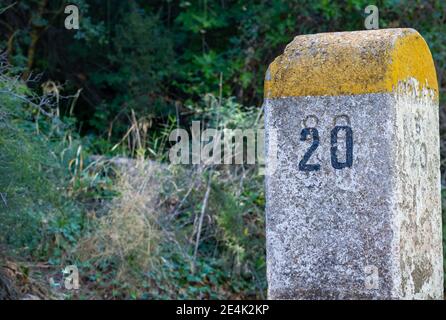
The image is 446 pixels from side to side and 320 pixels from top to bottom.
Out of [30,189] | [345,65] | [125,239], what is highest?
[345,65]

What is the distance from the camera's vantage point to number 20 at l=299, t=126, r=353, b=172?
3.71 meters

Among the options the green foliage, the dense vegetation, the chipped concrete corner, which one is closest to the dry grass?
the dense vegetation

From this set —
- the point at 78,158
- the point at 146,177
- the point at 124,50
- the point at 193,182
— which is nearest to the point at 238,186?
the point at 193,182

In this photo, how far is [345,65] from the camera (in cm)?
379

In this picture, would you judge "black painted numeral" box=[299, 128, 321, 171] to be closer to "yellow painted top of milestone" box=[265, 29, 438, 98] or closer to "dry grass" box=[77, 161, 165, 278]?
"yellow painted top of milestone" box=[265, 29, 438, 98]

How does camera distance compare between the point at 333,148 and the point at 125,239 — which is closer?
the point at 333,148

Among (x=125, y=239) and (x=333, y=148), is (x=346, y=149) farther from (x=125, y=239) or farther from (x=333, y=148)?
(x=125, y=239)

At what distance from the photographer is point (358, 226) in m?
3.71

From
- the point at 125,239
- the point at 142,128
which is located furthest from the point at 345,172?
the point at 142,128

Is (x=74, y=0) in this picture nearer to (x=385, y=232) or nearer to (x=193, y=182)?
(x=193, y=182)

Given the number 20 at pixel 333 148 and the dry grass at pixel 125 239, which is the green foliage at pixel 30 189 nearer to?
the dry grass at pixel 125 239

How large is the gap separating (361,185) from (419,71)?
73cm

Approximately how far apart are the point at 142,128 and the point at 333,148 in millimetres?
6072

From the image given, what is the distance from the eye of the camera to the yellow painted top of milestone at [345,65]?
147 inches
